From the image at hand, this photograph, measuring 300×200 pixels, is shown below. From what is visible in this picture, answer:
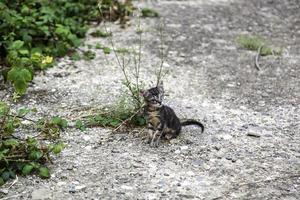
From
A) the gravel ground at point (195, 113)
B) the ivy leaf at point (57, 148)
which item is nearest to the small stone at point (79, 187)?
the gravel ground at point (195, 113)

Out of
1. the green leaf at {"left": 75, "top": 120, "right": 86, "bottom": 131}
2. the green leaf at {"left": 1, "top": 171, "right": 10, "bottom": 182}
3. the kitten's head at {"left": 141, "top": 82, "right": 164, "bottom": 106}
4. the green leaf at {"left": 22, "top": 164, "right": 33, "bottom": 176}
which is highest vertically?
the kitten's head at {"left": 141, "top": 82, "right": 164, "bottom": 106}

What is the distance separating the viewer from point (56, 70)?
757cm

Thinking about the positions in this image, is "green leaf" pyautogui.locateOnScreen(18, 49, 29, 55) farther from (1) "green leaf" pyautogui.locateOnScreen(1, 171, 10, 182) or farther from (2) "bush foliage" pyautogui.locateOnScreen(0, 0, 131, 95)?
(1) "green leaf" pyautogui.locateOnScreen(1, 171, 10, 182)

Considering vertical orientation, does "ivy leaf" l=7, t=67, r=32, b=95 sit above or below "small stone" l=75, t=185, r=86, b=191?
above

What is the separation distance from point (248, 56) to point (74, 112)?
306cm

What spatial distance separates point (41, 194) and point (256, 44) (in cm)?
480

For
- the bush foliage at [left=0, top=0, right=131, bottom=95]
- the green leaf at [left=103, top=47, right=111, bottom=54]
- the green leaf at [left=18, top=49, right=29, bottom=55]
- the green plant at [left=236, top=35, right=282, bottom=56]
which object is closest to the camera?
the green leaf at [left=18, top=49, right=29, bottom=55]

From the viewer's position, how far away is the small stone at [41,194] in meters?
4.86

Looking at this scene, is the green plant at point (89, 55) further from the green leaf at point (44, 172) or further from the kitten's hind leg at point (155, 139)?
the green leaf at point (44, 172)

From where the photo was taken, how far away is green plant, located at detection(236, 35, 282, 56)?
835 centimetres

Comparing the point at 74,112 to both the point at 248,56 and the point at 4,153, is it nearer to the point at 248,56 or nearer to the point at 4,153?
the point at 4,153

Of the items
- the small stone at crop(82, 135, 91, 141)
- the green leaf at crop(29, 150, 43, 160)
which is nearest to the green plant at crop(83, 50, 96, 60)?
the small stone at crop(82, 135, 91, 141)

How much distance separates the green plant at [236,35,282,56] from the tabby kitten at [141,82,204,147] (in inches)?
119

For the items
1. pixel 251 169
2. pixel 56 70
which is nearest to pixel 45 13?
pixel 56 70
